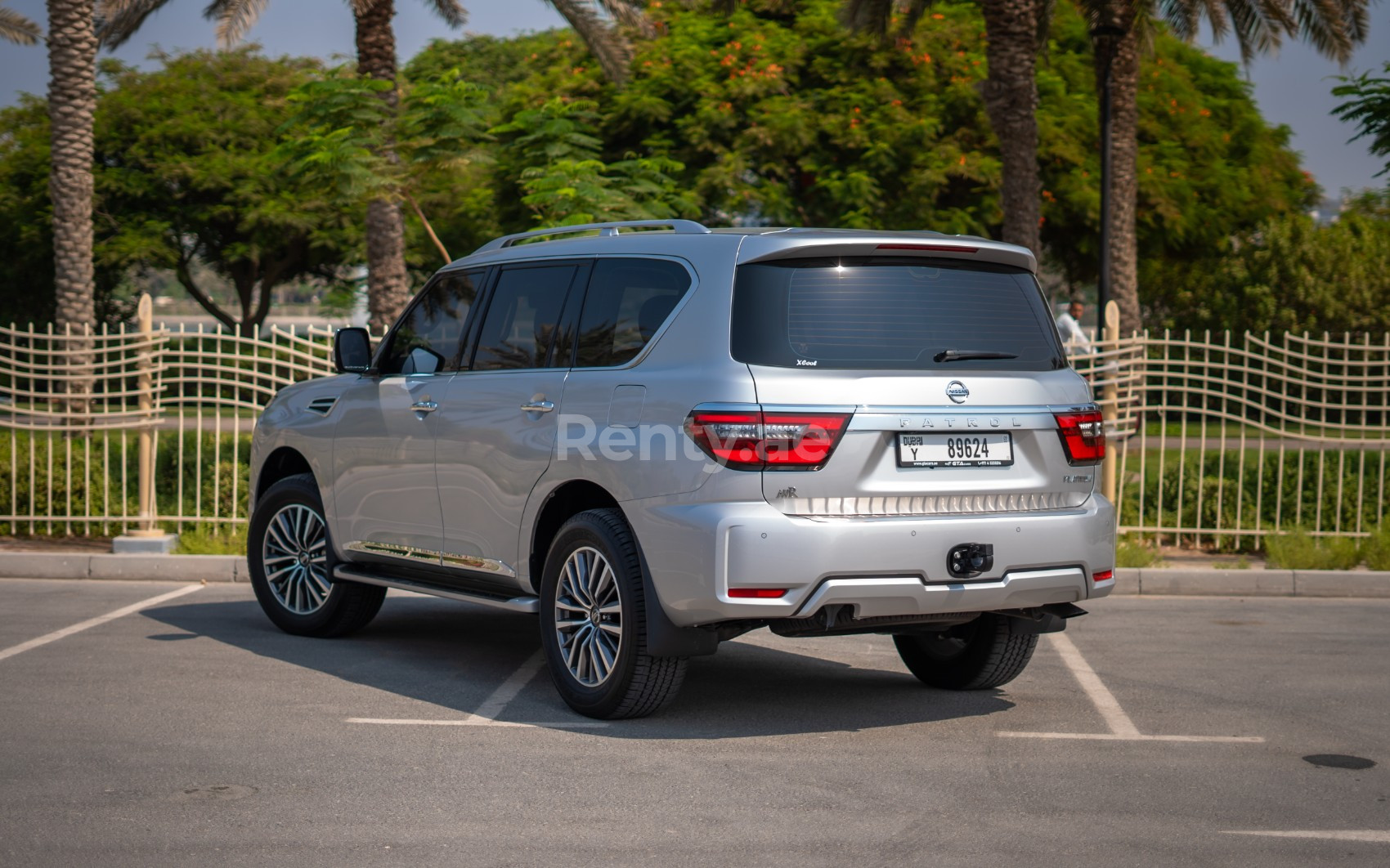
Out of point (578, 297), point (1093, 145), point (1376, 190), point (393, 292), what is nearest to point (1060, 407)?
point (578, 297)

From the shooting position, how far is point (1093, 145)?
29.6 meters

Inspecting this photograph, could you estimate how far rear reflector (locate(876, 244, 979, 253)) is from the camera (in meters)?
6.23

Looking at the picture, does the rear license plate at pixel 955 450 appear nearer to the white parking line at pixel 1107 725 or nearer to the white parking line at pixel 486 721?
the white parking line at pixel 1107 725

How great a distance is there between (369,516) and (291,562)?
1022mm

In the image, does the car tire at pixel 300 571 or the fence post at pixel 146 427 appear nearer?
the car tire at pixel 300 571

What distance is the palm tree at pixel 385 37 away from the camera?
60.4 ft

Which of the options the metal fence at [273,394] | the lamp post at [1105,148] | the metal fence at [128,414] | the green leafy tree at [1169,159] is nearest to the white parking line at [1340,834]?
the metal fence at [273,394]

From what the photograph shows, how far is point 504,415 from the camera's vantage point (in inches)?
275

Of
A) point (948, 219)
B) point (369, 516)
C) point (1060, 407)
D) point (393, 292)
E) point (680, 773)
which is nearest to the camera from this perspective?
point (680, 773)

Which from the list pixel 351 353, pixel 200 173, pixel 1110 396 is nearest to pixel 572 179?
pixel 1110 396

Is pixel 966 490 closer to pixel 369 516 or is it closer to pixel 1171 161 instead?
pixel 369 516

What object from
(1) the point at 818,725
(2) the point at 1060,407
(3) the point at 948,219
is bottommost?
(1) the point at 818,725

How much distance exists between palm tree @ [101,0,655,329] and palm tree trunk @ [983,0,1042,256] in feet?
17.0

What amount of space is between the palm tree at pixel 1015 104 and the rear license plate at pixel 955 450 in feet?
40.3
